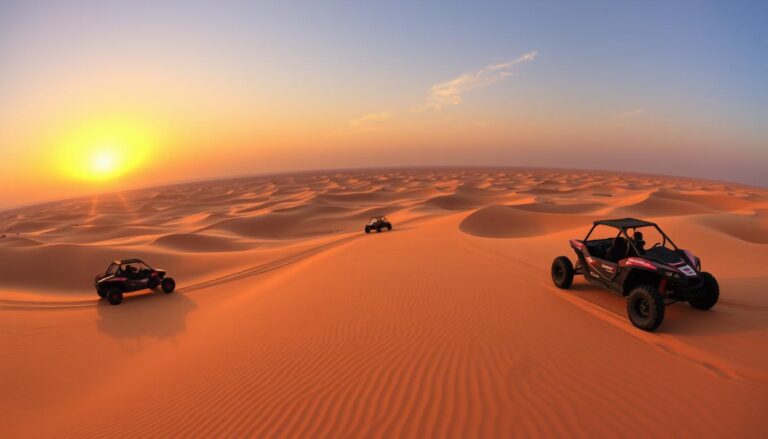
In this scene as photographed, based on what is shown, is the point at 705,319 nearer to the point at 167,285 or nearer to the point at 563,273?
the point at 563,273

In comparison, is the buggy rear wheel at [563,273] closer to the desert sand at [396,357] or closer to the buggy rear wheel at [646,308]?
the desert sand at [396,357]

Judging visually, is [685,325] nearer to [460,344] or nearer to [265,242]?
[460,344]

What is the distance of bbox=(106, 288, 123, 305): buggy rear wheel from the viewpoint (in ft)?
38.3

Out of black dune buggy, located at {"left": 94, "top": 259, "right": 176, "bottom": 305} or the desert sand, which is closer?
the desert sand

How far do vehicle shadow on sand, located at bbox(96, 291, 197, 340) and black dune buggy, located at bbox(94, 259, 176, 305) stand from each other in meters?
0.33

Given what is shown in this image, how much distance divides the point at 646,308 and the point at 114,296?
1455 centimetres

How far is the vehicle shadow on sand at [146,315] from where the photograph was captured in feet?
30.4

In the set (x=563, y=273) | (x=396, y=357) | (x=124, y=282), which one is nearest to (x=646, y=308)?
(x=563, y=273)

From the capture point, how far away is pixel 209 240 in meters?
26.4

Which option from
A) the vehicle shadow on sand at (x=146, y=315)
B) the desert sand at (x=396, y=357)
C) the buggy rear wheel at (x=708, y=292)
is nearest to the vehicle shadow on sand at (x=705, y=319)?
the desert sand at (x=396, y=357)

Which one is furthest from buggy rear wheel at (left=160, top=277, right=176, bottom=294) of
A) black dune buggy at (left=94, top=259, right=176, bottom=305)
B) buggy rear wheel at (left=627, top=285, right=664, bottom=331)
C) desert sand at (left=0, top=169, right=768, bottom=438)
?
buggy rear wheel at (left=627, top=285, right=664, bottom=331)

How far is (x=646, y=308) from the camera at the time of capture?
633 centimetres

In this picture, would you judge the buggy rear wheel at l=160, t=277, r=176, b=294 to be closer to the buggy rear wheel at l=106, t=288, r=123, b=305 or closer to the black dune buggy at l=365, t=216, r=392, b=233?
the buggy rear wheel at l=106, t=288, r=123, b=305

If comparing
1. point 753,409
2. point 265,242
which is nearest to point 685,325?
point 753,409
